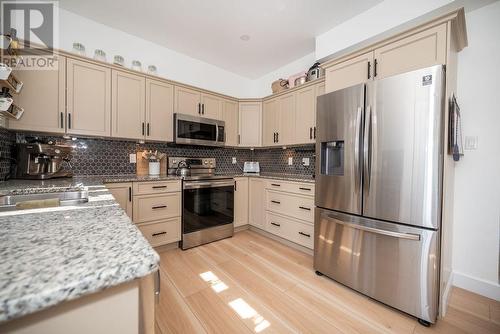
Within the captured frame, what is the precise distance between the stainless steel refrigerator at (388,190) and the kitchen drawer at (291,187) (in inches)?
19.5

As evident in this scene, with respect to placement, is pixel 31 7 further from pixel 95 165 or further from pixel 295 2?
pixel 295 2

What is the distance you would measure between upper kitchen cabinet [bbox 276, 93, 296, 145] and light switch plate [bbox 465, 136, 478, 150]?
175cm

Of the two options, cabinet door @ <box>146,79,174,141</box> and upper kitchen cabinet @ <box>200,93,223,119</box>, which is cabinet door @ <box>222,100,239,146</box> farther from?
cabinet door @ <box>146,79,174,141</box>

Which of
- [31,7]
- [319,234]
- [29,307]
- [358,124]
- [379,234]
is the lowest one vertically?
[319,234]

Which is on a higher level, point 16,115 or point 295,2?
point 295,2

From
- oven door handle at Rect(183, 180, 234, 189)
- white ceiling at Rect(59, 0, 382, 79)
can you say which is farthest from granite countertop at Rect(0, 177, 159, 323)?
white ceiling at Rect(59, 0, 382, 79)

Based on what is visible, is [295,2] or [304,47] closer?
[295,2]

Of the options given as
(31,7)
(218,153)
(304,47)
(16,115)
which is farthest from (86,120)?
(304,47)

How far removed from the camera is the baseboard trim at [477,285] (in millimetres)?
1704

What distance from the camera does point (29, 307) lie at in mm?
302

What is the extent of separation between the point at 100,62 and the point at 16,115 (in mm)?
942

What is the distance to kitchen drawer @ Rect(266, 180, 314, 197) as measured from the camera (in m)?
2.45

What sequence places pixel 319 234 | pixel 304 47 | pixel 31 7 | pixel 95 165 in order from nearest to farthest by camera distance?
1. pixel 319 234
2. pixel 31 7
3. pixel 95 165
4. pixel 304 47

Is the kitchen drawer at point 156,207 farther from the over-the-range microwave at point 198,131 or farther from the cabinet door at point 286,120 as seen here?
the cabinet door at point 286,120
